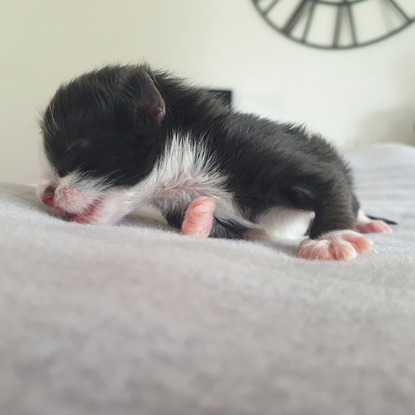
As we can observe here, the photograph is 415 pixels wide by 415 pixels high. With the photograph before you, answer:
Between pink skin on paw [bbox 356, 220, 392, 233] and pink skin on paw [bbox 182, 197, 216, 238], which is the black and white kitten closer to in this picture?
pink skin on paw [bbox 182, 197, 216, 238]

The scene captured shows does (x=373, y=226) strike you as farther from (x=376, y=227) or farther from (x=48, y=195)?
(x=48, y=195)

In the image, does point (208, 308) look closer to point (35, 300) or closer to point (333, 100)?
point (35, 300)

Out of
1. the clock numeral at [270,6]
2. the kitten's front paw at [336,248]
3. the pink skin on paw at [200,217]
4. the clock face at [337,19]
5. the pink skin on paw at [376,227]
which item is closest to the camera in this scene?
the kitten's front paw at [336,248]

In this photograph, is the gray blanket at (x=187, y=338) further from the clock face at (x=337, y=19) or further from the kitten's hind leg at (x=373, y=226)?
the clock face at (x=337, y=19)

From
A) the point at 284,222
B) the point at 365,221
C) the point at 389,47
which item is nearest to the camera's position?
the point at 284,222

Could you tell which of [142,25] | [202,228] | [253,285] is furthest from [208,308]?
[142,25]

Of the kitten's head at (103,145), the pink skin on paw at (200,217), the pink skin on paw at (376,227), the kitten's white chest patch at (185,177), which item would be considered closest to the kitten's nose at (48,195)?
the kitten's head at (103,145)

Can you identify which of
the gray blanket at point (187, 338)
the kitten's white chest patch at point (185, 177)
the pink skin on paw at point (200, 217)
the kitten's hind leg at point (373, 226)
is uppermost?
the gray blanket at point (187, 338)
